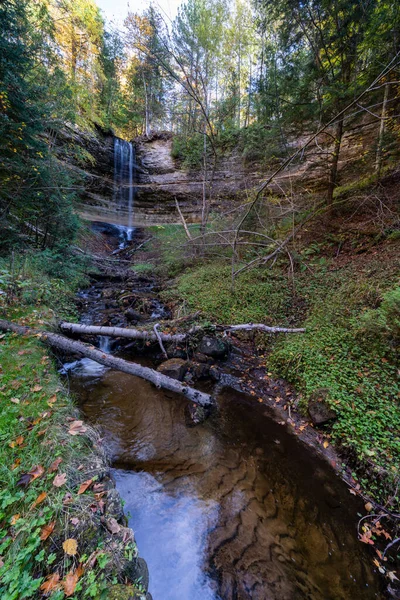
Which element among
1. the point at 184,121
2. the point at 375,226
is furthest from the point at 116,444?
the point at 184,121

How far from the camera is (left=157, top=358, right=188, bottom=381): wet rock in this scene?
15.1 feet

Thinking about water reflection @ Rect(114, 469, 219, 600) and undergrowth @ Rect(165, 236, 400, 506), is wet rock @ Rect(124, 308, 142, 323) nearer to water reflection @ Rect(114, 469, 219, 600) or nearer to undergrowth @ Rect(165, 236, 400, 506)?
undergrowth @ Rect(165, 236, 400, 506)

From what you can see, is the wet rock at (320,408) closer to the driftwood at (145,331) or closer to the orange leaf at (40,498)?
the driftwood at (145,331)

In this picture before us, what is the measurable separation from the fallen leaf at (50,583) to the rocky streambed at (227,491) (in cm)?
127

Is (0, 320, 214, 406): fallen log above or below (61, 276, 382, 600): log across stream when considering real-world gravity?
above

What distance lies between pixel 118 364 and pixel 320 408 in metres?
3.27

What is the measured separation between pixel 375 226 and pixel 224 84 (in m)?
18.9

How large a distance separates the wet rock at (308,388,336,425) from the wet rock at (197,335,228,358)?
2.18 meters

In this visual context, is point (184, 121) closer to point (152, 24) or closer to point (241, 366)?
point (152, 24)

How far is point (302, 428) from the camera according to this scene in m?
3.74

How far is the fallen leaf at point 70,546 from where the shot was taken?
→ 1.36 metres

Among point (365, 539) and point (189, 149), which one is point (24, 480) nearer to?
point (365, 539)

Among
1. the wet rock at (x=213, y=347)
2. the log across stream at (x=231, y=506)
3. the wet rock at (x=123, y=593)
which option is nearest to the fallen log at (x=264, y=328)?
the wet rock at (x=213, y=347)

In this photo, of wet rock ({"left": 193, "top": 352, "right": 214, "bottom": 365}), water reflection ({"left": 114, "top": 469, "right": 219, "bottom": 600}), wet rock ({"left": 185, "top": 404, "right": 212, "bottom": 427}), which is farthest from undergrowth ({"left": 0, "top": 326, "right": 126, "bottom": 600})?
wet rock ({"left": 193, "top": 352, "right": 214, "bottom": 365})
